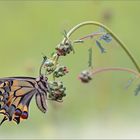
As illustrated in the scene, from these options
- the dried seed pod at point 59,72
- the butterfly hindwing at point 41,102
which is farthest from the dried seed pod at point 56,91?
the butterfly hindwing at point 41,102

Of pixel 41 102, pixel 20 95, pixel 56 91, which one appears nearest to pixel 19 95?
pixel 20 95

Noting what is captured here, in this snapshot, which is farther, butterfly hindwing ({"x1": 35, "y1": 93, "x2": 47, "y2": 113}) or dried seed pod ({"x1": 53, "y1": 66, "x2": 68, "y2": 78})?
butterfly hindwing ({"x1": 35, "y1": 93, "x2": 47, "y2": 113})

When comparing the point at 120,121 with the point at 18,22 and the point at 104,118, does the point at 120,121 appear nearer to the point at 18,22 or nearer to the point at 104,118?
the point at 104,118

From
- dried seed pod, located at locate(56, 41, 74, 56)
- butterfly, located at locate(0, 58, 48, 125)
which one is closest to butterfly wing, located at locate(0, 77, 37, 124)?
butterfly, located at locate(0, 58, 48, 125)

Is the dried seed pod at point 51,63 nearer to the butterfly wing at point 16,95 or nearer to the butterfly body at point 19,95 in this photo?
the butterfly body at point 19,95

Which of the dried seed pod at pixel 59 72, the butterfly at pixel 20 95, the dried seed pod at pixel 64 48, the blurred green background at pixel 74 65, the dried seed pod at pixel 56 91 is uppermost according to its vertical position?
the blurred green background at pixel 74 65

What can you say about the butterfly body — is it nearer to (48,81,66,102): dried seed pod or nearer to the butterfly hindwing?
the butterfly hindwing

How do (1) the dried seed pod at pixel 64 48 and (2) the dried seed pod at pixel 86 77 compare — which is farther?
(2) the dried seed pod at pixel 86 77
